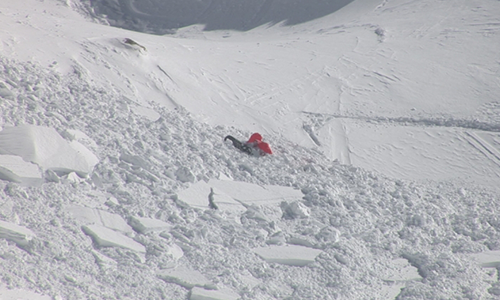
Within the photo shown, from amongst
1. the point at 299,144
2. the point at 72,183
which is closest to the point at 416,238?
the point at 299,144

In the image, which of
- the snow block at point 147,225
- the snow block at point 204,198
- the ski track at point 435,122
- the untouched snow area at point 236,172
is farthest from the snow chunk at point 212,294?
the ski track at point 435,122

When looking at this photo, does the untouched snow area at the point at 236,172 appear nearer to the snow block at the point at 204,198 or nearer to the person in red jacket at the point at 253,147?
the snow block at the point at 204,198

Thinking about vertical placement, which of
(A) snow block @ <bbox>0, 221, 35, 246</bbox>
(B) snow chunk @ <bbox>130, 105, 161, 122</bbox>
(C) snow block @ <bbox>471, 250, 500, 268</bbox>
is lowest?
(C) snow block @ <bbox>471, 250, 500, 268</bbox>

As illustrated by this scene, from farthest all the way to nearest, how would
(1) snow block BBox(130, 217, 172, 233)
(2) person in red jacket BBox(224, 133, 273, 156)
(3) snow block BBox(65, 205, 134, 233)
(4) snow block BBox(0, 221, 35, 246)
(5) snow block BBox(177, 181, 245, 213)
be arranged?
1. (2) person in red jacket BBox(224, 133, 273, 156)
2. (5) snow block BBox(177, 181, 245, 213)
3. (1) snow block BBox(130, 217, 172, 233)
4. (3) snow block BBox(65, 205, 134, 233)
5. (4) snow block BBox(0, 221, 35, 246)

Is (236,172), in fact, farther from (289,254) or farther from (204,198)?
(289,254)

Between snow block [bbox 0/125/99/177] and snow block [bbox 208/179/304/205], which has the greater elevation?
snow block [bbox 0/125/99/177]

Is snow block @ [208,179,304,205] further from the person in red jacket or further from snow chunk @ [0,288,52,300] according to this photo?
snow chunk @ [0,288,52,300]

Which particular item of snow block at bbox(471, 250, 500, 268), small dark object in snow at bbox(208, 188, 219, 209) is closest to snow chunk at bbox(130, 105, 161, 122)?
small dark object in snow at bbox(208, 188, 219, 209)

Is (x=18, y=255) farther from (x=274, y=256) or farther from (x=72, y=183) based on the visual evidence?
(x=274, y=256)
